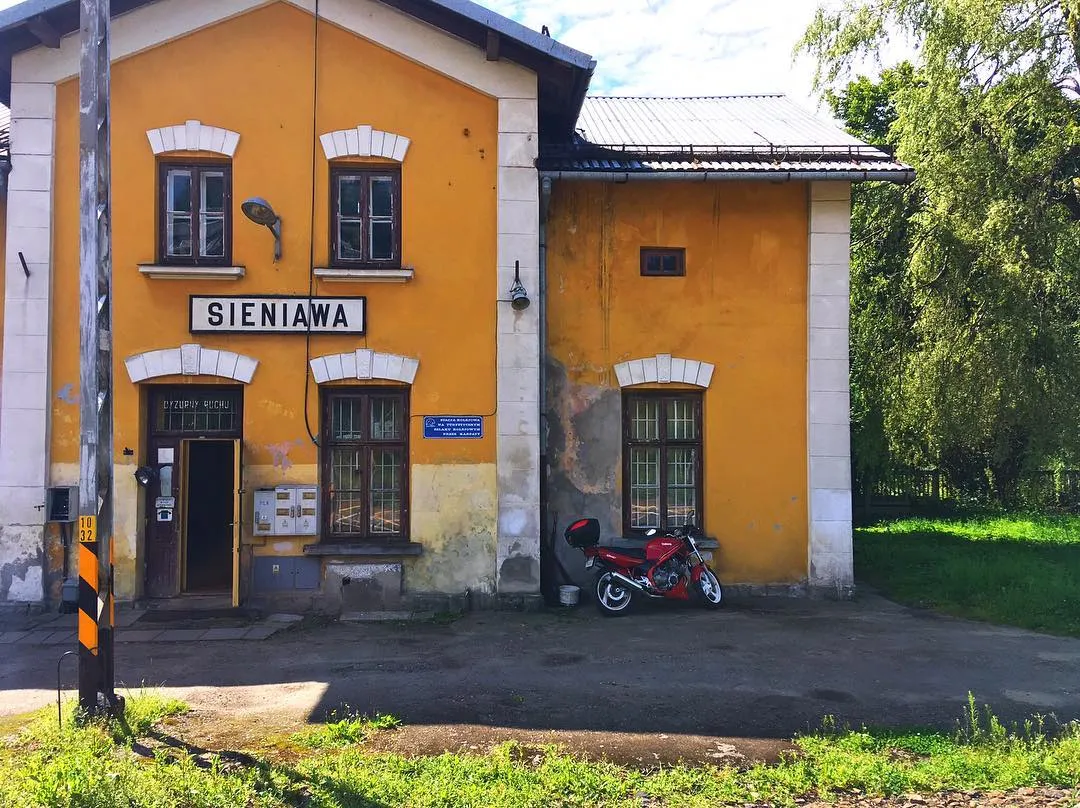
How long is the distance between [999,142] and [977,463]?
28.1 ft

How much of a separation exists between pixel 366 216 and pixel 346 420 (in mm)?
2331

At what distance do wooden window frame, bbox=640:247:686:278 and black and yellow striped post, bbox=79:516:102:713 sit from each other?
6.71m

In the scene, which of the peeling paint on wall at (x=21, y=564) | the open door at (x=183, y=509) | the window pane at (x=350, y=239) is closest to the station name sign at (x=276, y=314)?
the window pane at (x=350, y=239)

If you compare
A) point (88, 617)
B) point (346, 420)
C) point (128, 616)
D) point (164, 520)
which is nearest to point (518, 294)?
point (346, 420)

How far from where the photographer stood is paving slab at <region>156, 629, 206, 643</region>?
8023mm

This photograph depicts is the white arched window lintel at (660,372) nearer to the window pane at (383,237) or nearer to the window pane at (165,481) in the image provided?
the window pane at (383,237)

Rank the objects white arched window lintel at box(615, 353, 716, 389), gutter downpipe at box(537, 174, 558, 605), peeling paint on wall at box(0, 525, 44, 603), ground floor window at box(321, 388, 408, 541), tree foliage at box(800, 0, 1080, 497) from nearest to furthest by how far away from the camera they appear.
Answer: peeling paint on wall at box(0, 525, 44, 603), ground floor window at box(321, 388, 408, 541), gutter downpipe at box(537, 174, 558, 605), white arched window lintel at box(615, 353, 716, 389), tree foliage at box(800, 0, 1080, 497)

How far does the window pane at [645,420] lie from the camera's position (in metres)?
10.2

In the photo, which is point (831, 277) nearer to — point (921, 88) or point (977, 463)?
point (921, 88)

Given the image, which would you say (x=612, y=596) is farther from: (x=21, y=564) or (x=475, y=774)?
(x=21, y=564)

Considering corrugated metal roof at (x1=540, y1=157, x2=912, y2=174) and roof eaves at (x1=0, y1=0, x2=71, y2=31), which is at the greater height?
roof eaves at (x1=0, y1=0, x2=71, y2=31)

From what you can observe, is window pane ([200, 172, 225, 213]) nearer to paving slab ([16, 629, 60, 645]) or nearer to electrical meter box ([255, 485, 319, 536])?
electrical meter box ([255, 485, 319, 536])

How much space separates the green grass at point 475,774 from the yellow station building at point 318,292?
4.05 meters

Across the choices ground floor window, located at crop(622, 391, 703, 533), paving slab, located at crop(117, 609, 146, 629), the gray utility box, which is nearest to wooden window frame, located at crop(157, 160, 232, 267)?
the gray utility box
